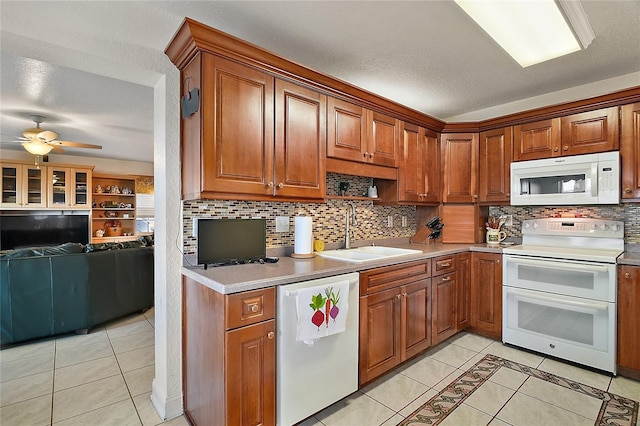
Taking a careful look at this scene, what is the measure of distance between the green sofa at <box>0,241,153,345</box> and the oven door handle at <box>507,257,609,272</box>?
4.21 m

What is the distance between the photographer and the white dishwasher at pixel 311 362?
168cm

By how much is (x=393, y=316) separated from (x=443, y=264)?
32.1 inches

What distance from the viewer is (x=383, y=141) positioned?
282 cm

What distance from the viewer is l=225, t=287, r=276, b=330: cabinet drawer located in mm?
1506

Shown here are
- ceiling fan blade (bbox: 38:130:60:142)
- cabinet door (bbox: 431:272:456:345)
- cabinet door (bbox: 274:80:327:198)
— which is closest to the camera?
cabinet door (bbox: 274:80:327:198)

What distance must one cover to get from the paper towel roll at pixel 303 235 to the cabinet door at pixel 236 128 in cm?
42

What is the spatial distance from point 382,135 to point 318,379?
79.0 inches

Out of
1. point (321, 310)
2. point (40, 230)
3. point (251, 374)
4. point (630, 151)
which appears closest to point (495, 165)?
point (630, 151)

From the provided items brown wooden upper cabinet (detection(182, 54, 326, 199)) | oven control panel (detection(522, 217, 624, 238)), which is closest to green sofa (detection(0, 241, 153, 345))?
brown wooden upper cabinet (detection(182, 54, 326, 199))

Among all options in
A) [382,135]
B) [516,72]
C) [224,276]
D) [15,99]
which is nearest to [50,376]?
[224,276]

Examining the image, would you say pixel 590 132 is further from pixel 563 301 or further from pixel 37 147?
pixel 37 147

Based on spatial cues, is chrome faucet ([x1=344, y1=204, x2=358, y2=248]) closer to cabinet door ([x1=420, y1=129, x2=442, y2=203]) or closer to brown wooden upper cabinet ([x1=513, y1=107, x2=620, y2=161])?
cabinet door ([x1=420, y1=129, x2=442, y2=203])

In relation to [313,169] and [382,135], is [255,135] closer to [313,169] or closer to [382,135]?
[313,169]

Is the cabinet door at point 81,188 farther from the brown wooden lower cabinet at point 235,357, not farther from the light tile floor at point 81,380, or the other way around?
the brown wooden lower cabinet at point 235,357
